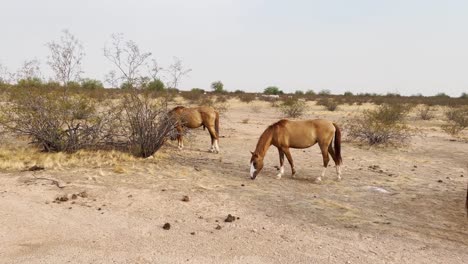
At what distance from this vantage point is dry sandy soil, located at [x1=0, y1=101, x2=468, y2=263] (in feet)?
15.6

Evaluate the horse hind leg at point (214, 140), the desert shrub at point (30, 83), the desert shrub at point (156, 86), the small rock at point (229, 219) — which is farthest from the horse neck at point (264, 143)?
the desert shrub at point (30, 83)

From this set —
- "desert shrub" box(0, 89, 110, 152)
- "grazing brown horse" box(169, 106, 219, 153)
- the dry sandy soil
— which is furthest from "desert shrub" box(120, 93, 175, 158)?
"grazing brown horse" box(169, 106, 219, 153)

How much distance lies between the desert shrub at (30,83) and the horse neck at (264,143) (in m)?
6.25

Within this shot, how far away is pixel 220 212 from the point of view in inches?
246

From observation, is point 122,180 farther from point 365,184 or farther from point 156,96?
point 365,184

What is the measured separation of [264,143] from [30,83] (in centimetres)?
656

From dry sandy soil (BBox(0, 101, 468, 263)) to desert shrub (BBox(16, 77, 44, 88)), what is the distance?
65.9 inches

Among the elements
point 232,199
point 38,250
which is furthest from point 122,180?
point 38,250

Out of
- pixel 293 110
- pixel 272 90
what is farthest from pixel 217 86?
pixel 293 110

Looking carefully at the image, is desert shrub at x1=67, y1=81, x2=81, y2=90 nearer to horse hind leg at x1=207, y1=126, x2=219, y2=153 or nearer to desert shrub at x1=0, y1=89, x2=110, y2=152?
desert shrub at x1=0, y1=89, x2=110, y2=152

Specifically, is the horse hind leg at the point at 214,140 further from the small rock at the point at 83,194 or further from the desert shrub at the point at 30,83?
the small rock at the point at 83,194

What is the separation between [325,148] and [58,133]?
6.56 metres

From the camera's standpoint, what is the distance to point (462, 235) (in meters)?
5.45

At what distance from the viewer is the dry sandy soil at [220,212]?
4770mm
